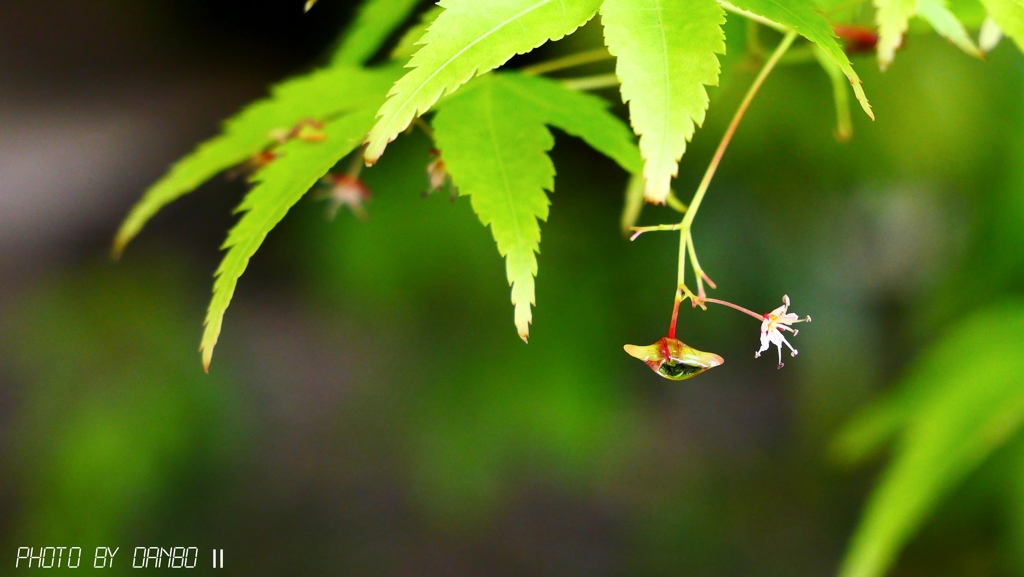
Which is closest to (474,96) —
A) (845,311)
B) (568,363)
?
(568,363)

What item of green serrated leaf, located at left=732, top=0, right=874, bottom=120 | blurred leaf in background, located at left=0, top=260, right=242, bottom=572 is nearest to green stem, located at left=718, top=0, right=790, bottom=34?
green serrated leaf, located at left=732, top=0, right=874, bottom=120

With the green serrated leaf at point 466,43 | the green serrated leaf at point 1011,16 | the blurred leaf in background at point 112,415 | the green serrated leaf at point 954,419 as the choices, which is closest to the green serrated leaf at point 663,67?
the green serrated leaf at point 466,43

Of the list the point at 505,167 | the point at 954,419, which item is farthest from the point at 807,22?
the point at 954,419

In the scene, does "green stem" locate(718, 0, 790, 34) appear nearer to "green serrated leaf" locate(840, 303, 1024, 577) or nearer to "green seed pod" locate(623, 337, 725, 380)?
"green seed pod" locate(623, 337, 725, 380)

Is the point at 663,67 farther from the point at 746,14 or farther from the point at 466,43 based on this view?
the point at 746,14

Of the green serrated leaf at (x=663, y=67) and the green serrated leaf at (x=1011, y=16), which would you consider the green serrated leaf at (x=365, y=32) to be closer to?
the green serrated leaf at (x=663, y=67)
